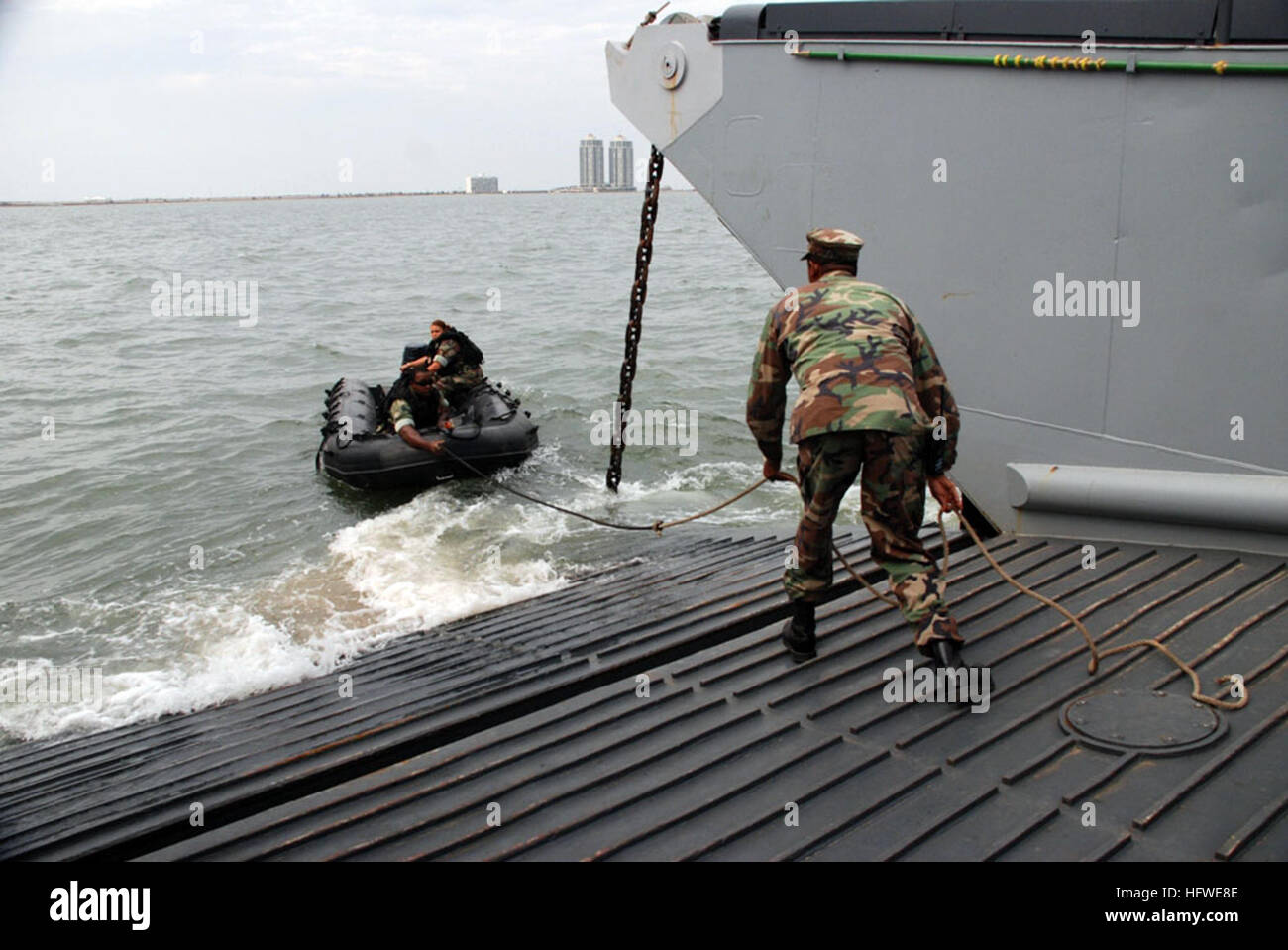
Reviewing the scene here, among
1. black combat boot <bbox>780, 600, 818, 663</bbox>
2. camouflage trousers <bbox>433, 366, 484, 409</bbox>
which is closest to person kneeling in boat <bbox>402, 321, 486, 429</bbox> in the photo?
camouflage trousers <bbox>433, 366, 484, 409</bbox>

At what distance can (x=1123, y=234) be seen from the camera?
4.79m

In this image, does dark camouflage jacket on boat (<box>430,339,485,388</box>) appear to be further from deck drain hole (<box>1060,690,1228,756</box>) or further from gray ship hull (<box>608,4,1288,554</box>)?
deck drain hole (<box>1060,690,1228,756</box>)

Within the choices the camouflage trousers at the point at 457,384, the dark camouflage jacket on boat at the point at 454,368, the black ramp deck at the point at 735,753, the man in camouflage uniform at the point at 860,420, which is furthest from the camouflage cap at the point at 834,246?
the camouflage trousers at the point at 457,384

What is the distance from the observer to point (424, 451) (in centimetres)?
1209

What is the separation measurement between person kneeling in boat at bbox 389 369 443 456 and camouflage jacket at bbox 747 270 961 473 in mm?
8372

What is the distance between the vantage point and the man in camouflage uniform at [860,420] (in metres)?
3.65

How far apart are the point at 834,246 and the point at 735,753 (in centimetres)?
185

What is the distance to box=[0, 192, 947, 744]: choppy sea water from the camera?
8469 millimetres

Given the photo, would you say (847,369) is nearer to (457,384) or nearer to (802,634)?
(802,634)

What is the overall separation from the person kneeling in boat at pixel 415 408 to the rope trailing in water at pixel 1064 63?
740cm

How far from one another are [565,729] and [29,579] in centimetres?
915

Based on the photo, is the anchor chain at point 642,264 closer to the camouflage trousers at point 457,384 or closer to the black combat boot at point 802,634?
the black combat boot at point 802,634

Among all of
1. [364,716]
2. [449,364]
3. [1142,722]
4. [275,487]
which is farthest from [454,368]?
[1142,722]
